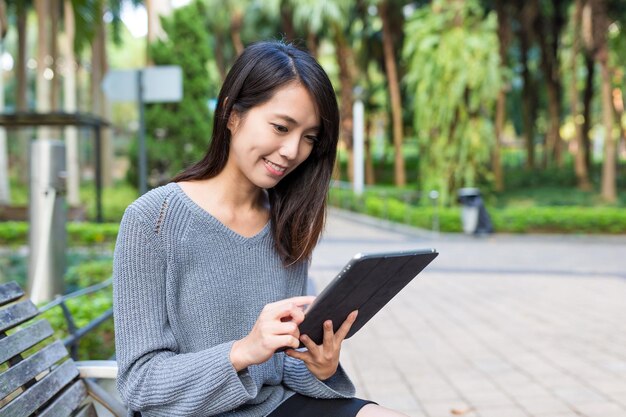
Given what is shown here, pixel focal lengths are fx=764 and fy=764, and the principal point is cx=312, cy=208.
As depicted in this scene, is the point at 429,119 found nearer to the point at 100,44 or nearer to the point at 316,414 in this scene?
→ the point at 100,44

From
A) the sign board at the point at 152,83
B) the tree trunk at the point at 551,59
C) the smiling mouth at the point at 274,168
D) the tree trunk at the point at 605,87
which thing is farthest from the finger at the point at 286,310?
the tree trunk at the point at 551,59

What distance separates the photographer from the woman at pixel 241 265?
1.78 m

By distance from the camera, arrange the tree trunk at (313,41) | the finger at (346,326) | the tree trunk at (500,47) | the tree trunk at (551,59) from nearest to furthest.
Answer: the finger at (346,326)
the tree trunk at (500,47)
the tree trunk at (551,59)
the tree trunk at (313,41)

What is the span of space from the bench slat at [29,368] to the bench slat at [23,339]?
0.11ft

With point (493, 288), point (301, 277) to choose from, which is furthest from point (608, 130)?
point (301, 277)

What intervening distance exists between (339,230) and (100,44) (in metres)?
12.2

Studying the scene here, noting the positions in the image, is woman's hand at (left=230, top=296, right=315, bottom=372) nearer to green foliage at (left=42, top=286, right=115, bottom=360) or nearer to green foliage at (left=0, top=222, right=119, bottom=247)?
green foliage at (left=42, top=286, right=115, bottom=360)

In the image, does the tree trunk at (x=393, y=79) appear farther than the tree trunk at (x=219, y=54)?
No

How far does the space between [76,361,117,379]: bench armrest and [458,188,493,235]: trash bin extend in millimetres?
14141

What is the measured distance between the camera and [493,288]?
9094 millimetres

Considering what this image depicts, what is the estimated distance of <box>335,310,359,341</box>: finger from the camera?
1851 mm

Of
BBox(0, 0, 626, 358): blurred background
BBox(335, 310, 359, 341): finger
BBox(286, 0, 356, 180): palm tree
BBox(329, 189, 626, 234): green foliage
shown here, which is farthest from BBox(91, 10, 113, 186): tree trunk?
BBox(335, 310, 359, 341): finger

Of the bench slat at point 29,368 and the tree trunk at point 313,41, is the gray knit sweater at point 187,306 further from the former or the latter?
the tree trunk at point 313,41

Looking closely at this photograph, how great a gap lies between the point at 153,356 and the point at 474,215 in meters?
14.7
